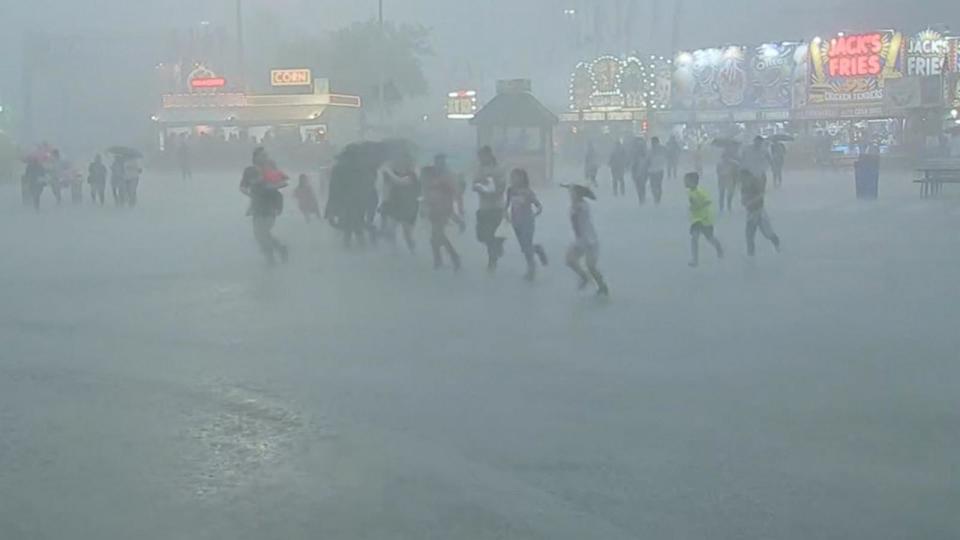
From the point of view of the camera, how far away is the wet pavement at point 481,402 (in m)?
5.75

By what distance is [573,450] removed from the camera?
22.5ft

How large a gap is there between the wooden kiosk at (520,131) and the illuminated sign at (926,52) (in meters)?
34.6

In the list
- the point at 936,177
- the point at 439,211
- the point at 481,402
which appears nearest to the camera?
the point at 481,402

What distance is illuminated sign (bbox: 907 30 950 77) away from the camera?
64.8 m

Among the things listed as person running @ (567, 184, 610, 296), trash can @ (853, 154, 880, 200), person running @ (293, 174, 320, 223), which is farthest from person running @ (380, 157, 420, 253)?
trash can @ (853, 154, 880, 200)

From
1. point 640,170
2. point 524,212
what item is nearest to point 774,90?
point 640,170

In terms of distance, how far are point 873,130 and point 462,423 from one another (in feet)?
197

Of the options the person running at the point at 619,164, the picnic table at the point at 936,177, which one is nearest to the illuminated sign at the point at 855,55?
the person running at the point at 619,164

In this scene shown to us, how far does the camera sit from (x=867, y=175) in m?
29.8

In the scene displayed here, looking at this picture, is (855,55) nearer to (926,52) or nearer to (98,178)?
(926,52)

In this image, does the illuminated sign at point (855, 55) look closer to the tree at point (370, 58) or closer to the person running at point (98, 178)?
the tree at point (370, 58)

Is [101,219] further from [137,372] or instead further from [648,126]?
[648,126]

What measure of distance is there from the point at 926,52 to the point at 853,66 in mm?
3620

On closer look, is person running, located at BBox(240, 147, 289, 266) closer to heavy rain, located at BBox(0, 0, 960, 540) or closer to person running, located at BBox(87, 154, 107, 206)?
heavy rain, located at BBox(0, 0, 960, 540)
